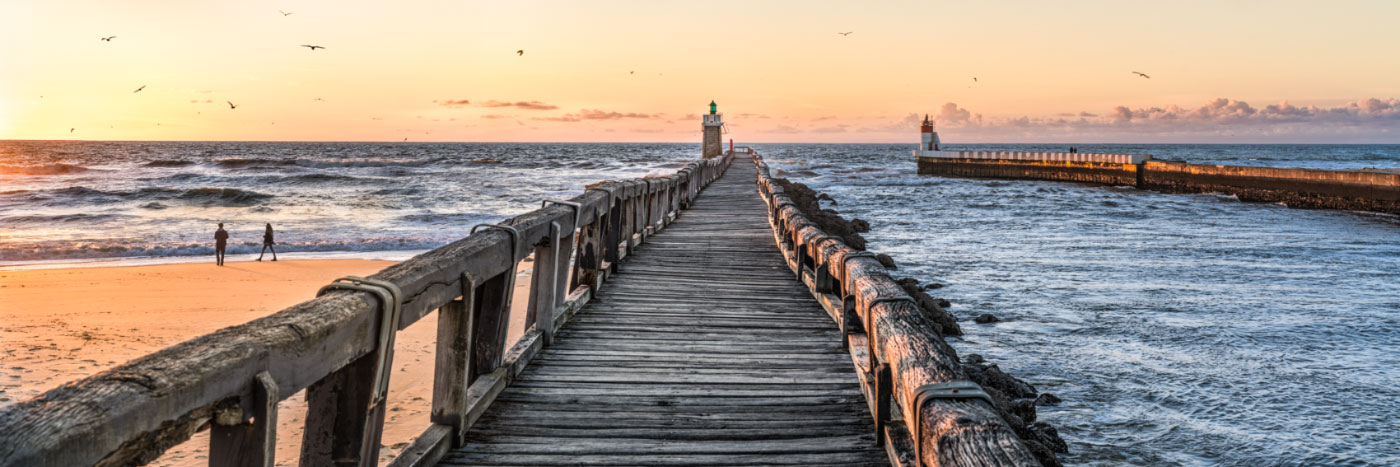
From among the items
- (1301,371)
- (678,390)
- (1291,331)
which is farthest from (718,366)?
(1291,331)

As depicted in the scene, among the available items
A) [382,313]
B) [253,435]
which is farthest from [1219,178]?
[253,435]

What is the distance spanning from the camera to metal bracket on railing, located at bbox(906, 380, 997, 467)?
8.93 feet

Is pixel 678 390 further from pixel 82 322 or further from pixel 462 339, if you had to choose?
pixel 82 322

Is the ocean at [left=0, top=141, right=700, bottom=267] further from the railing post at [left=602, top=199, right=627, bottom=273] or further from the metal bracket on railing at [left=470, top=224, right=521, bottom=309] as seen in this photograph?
the metal bracket on railing at [left=470, top=224, right=521, bottom=309]

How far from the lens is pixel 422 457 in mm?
3365

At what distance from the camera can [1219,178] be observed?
131 feet

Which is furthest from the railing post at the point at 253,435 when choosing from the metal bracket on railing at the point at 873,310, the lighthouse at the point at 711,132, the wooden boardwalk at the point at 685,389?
the lighthouse at the point at 711,132

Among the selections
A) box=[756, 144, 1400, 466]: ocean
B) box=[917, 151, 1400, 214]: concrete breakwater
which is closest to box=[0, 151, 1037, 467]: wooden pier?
box=[756, 144, 1400, 466]: ocean

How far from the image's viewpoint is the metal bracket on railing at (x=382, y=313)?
8.88 feet

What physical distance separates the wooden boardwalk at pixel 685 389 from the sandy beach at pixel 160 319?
2.29 metres

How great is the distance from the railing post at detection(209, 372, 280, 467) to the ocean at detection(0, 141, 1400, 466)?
5.98m

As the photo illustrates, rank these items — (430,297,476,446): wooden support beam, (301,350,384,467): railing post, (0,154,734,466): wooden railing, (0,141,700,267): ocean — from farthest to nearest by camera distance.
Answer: (0,141,700,267): ocean
(430,297,476,446): wooden support beam
(301,350,384,467): railing post
(0,154,734,466): wooden railing

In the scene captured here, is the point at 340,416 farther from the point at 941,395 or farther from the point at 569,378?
the point at 569,378

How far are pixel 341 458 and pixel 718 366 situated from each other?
2.67 m
